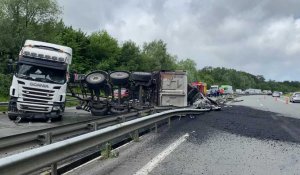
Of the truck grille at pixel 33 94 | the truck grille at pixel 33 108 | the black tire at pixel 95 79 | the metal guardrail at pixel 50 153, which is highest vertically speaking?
the black tire at pixel 95 79

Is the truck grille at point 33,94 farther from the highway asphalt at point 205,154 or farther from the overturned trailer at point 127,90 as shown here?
the highway asphalt at point 205,154

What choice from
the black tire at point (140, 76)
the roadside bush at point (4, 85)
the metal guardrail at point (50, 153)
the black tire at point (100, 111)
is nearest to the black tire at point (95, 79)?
the black tire at point (100, 111)

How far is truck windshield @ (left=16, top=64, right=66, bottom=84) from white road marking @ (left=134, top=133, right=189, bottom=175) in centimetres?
893

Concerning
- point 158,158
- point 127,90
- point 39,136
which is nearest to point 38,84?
point 127,90

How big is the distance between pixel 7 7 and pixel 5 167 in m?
54.5

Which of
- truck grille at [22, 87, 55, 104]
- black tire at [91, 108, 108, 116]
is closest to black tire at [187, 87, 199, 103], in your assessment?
black tire at [91, 108, 108, 116]

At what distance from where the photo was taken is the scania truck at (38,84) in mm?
18828

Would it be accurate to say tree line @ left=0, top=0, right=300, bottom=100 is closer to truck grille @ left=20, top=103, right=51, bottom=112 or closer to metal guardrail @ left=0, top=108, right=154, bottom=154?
truck grille @ left=20, top=103, right=51, bottom=112

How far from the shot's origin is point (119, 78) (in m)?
23.1

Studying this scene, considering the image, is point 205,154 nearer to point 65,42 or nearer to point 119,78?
point 119,78

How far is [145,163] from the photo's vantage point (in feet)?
27.0

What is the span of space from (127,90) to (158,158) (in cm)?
1540

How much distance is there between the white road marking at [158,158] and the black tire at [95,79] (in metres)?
11.0

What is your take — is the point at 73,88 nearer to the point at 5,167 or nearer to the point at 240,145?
the point at 240,145
